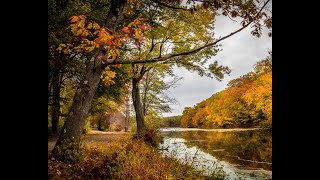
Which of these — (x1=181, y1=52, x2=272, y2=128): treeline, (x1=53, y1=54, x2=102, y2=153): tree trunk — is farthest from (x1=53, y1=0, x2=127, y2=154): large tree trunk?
(x1=181, y1=52, x2=272, y2=128): treeline

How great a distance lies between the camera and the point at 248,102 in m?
34.6

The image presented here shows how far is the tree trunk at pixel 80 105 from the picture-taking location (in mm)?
8016

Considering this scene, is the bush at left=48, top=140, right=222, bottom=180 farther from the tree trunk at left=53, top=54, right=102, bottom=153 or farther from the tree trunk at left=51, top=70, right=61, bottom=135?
the tree trunk at left=51, top=70, right=61, bottom=135

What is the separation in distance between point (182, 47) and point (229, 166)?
→ 8520 millimetres

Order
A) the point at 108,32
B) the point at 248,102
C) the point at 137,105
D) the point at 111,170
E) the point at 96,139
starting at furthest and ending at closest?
the point at 248,102 → the point at 137,105 → the point at 96,139 → the point at 111,170 → the point at 108,32

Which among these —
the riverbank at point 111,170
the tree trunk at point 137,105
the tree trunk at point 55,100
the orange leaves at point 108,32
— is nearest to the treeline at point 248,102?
the tree trunk at point 137,105

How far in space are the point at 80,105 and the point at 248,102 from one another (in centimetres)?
2965

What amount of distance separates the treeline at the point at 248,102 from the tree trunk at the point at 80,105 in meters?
24.0

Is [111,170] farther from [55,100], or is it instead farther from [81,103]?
[55,100]

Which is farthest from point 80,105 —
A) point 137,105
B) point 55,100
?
point 137,105

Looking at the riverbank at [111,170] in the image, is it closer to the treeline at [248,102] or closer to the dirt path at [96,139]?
the dirt path at [96,139]

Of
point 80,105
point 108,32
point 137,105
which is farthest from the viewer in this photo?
point 137,105

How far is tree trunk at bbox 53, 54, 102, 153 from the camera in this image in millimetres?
8016
